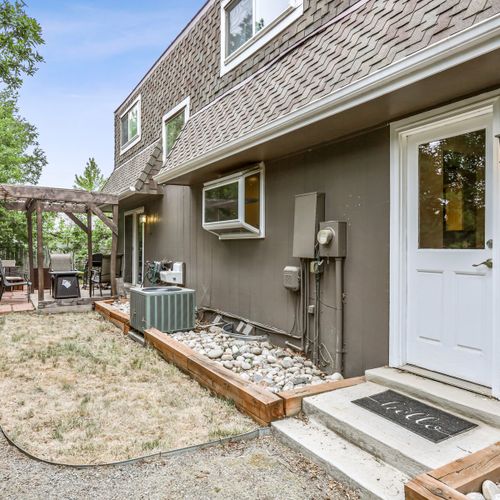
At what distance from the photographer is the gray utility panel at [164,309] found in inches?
204

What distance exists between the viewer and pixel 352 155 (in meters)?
3.56

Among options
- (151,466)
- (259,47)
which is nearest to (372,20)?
(259,47)

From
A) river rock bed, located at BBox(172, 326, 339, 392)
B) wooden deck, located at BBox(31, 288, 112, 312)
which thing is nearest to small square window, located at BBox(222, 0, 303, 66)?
river rock bed, located at BBox(172, 326, 339, 392)

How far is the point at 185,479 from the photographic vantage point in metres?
2.20

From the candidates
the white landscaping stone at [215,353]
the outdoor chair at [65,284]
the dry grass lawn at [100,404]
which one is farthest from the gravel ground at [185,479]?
the outdoor chair at [65,284]

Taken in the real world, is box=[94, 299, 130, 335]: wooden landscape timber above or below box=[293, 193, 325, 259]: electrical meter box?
below

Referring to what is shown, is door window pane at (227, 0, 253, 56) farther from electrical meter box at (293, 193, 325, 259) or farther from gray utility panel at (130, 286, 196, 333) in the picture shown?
gray utility panel at (130, 286, 196, 333)

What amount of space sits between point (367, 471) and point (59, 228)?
16001mm

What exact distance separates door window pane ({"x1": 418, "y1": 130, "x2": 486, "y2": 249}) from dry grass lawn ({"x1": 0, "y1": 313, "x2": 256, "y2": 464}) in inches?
79.4

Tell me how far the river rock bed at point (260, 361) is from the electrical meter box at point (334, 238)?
3.70 feet

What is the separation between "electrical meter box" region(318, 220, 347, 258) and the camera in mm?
3570

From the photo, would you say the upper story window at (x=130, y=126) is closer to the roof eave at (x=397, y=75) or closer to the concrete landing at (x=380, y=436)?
the roof eave at (x=397, y=75)

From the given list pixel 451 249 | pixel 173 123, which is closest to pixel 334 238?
pixel 451 249

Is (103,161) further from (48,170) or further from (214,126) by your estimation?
(214,126)
